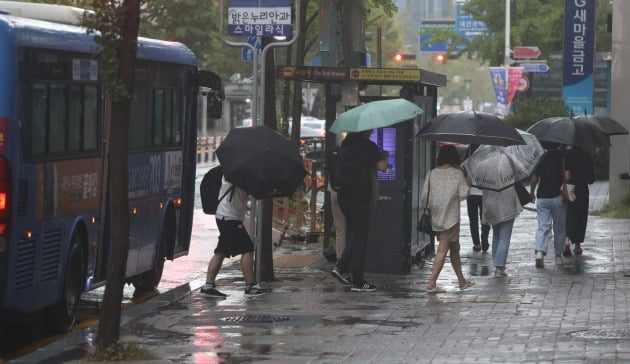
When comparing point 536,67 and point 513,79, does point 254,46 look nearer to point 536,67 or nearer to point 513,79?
point 536,67

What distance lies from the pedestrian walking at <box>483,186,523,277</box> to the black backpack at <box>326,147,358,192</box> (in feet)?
7.95

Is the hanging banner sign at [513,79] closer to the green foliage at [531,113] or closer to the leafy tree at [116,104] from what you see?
the green foliage at [531,113]

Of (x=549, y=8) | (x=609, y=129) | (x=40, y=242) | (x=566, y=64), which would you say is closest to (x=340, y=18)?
(x=609, y=129)

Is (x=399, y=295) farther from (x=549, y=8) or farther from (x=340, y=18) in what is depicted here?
(x=549, y=8)

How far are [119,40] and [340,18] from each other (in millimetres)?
10707

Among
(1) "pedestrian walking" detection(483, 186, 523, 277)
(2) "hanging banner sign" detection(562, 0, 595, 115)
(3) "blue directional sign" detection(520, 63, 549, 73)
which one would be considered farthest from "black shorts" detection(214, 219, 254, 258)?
(3) "blue directional sign" detection(520, 63, 549, 73)

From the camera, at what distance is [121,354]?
1043 centimetres

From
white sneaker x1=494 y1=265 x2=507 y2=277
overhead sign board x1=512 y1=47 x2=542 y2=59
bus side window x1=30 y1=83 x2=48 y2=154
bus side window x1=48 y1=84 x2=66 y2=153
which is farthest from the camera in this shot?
overhead sign board x1=512 y1=47 x2=542 y2=59

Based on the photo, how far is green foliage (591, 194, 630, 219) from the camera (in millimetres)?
25672

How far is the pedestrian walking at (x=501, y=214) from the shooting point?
55.1 feet

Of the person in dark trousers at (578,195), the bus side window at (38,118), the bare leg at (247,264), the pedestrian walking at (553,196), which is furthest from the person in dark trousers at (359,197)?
the bus side window at (38,118)

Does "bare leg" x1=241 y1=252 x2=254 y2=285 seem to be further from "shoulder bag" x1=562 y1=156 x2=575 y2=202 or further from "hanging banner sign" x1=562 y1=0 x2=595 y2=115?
"hanging banner sign" x1=562 y1=0 x2=595 y2=115

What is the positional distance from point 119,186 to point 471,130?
6733 mm

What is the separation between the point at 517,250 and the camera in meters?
19.9
